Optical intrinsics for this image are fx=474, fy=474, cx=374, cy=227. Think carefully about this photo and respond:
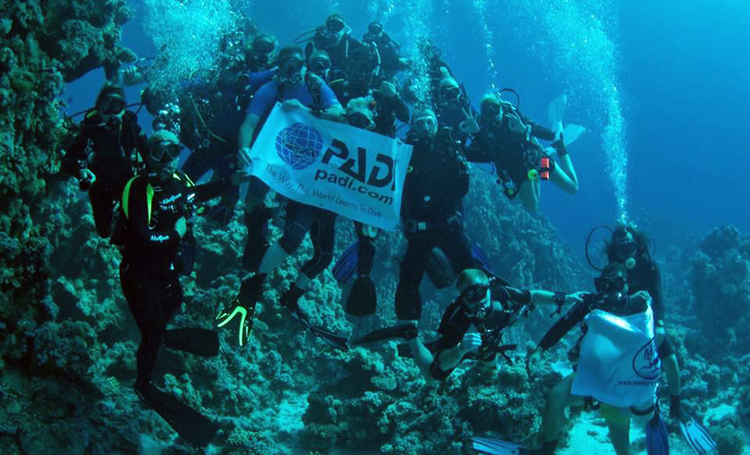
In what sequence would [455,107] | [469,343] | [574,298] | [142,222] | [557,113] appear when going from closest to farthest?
[142,222] → [469,343] → [574,298] → [455,107] → [557,113]

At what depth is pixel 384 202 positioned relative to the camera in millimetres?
6000

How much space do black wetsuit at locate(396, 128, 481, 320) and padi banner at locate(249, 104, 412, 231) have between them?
38cm

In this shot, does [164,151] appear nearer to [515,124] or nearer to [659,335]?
[515,124]

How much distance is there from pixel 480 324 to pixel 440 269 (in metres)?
1.38

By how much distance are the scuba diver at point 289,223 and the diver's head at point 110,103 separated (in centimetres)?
135

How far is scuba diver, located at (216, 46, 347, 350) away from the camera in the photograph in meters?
5.92

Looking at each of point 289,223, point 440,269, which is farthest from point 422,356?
point 289,223

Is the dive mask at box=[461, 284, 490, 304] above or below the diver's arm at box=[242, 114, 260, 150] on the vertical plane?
below

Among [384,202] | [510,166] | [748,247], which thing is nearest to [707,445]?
[510,166]

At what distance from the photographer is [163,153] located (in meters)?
4.57

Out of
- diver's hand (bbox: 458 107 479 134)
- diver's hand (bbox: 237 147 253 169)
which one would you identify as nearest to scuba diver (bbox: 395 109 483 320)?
diver's hand (bbox: 458 107 479 134)

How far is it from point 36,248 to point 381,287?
29.7 feet

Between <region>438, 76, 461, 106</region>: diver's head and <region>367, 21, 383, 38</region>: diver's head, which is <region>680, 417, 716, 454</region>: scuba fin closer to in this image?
<region>438, 76, 461, 106</region>: diver's head

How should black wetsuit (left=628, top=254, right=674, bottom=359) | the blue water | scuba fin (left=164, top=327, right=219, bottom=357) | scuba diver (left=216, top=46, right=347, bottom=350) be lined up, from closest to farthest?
scuba fin (left=164, top=327, right=219, bottom=357) < scuba diver (left=216, top=46, right=347, bottom=350) < black wetsuit (left=628, top=254, right=674, bottom=359) < the blue water
